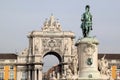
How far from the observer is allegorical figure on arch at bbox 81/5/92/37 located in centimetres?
4416

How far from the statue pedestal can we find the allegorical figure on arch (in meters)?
0.86

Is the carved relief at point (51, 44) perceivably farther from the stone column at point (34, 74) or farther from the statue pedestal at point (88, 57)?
the statue pedestal at point (88, 57)

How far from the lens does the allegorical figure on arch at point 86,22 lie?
1738 inches

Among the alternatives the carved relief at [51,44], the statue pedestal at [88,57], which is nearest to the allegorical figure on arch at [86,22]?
the statue pedestal at [88,57]

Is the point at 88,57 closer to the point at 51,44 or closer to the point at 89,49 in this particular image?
the point at 89,49

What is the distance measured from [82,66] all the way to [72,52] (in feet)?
Answer: 211

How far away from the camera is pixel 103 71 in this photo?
1774 inches

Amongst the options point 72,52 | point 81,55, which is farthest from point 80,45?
point 72,52

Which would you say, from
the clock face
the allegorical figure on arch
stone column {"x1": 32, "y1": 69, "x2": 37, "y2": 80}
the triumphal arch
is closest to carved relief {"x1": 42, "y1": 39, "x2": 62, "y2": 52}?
the triumphal arch

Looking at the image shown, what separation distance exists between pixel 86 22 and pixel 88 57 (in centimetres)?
347

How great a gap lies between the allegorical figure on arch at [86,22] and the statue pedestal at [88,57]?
0.86 meters

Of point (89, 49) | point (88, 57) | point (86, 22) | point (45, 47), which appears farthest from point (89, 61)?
point (45, 47)

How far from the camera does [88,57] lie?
143ft

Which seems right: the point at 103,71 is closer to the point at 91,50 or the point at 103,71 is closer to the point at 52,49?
the point at 91,50
